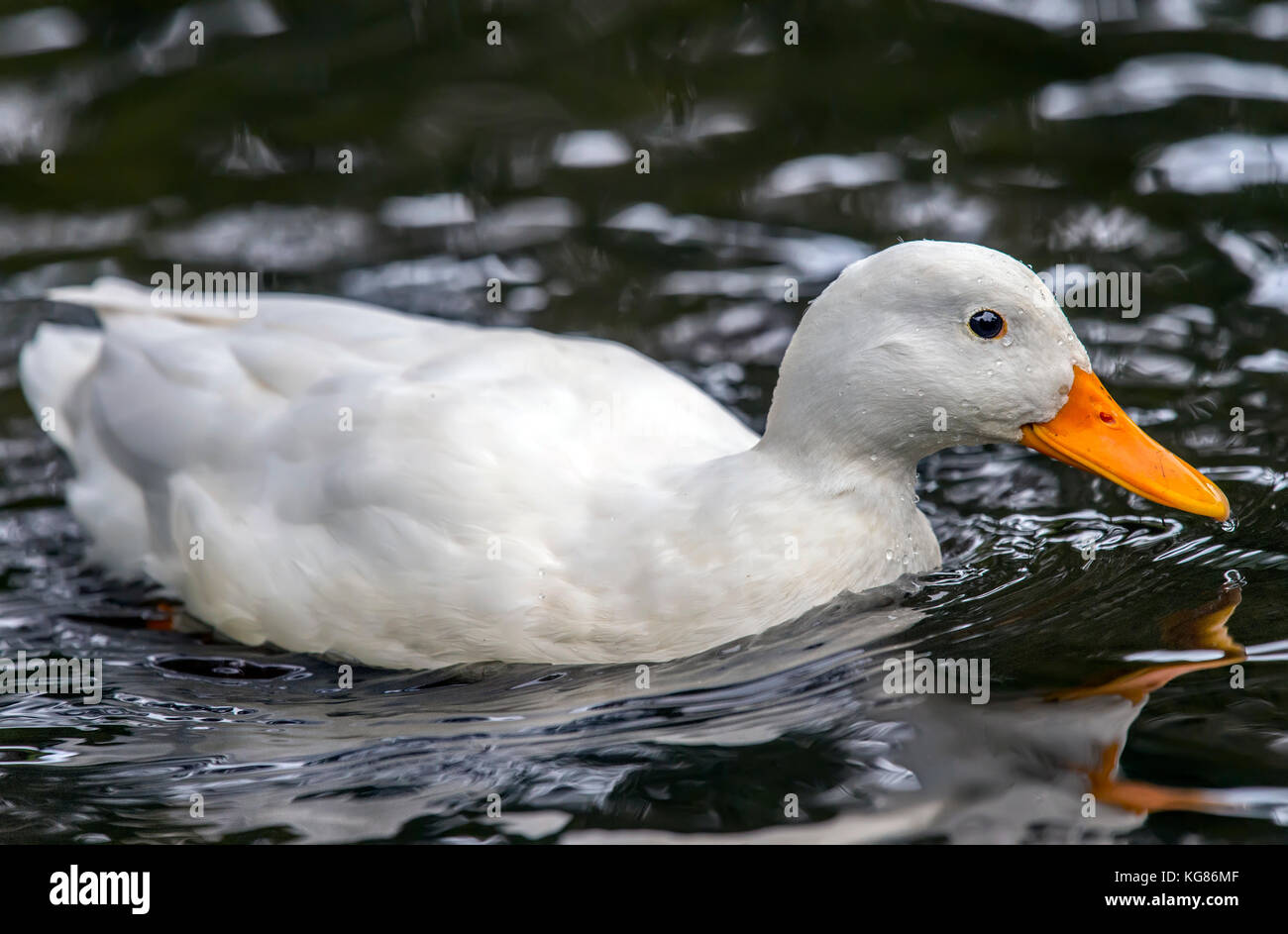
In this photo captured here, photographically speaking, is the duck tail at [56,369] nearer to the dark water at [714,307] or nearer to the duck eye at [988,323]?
the dark water at [714,307]

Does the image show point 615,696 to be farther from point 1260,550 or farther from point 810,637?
point 1260,550

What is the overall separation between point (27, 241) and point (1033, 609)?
17.0ft

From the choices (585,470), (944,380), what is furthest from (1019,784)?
(585,470)

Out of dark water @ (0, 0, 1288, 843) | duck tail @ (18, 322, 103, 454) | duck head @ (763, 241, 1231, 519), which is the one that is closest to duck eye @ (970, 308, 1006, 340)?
duck head @ (763, 241, 1231, 519)

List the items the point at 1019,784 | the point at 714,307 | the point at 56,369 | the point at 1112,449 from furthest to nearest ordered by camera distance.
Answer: the point at 714,307 < the point at 56,369 < the point at 1112,449 < the point at 1019,784

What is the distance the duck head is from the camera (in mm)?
3936

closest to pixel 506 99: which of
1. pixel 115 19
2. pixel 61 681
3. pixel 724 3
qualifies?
pixel 724 3

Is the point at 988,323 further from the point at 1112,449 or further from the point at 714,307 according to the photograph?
the point at 714,307

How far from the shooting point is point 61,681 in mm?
4598

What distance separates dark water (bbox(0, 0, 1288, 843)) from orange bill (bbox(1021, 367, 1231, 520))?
356mm

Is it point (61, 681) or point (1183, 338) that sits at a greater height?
point (1183, 338)

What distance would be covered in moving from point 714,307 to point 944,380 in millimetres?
2689

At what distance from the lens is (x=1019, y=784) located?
356cm

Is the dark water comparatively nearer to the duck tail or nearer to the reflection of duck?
the reflection of duck
